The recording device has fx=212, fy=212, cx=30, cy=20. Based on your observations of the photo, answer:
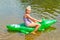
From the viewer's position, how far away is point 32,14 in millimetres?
9453

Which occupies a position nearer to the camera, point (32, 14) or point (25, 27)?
point (25, 27)

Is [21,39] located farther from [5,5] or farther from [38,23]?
[5,5]

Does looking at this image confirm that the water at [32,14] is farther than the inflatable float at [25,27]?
No

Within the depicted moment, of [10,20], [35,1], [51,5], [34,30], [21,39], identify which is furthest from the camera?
[35,1]

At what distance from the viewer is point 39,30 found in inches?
291

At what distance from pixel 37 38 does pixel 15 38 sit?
0.71m

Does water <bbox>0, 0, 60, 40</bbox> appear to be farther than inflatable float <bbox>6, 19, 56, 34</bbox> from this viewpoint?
No

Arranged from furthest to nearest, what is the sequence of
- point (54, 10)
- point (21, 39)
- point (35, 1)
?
1. point (35, 1)
2. point (54, 10)
3. point (21, 39)

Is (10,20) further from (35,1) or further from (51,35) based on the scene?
(35,1)

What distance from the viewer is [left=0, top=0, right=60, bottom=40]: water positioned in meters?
6.94

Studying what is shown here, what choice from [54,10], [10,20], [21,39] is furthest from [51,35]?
[54,10]

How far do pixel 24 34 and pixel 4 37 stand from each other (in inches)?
27.0

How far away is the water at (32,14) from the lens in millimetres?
6945

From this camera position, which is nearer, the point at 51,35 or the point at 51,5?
the point at 51,35
